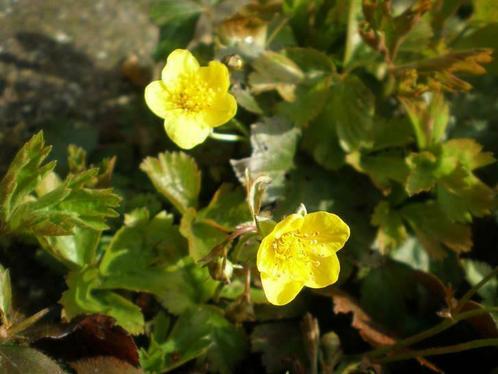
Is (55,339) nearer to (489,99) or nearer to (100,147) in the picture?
(100,147)

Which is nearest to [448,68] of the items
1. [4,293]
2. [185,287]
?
[185,287]

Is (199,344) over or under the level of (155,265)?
under

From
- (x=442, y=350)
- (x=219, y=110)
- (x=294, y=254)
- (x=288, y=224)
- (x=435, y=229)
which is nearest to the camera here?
(x=288, y=224)

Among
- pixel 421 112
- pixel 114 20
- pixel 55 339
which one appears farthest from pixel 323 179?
pixel 114 20

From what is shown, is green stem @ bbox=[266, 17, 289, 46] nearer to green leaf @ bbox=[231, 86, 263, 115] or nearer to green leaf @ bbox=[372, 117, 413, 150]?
green leaf @ bbox=[231, 86, 263, 115]

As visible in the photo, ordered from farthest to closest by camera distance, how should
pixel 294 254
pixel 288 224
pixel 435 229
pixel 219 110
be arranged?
1. pixel 435 229
2. pixel 219 110
3. pixel 294 254
4. pixel 288 224

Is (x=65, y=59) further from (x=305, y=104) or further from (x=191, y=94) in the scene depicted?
(x=305, y=104)

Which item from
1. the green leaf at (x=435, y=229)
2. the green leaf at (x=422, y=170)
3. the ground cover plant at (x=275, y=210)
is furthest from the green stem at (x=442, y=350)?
the green leaf at (x=422, y=170)

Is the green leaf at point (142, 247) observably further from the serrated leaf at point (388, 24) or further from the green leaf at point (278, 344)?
the serrated leaf at point (388, 24)
